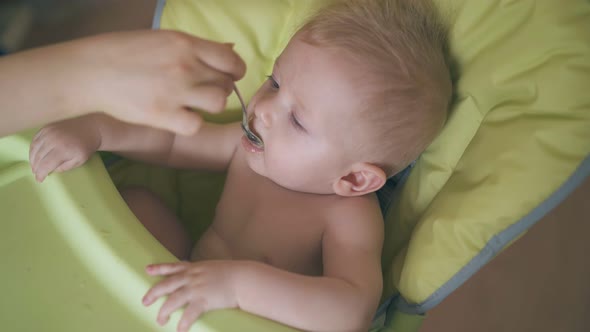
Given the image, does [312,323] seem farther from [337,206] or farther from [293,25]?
[293,25]

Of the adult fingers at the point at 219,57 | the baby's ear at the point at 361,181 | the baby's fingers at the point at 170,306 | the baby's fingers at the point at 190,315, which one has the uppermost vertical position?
the adult fingers at the point at 219,57

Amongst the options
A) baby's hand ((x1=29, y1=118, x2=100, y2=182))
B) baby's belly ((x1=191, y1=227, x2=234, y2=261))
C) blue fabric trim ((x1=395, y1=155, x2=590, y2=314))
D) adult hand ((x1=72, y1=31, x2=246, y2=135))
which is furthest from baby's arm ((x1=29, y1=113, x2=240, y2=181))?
blue fabric trim ((x1=395, y1=155, x2=590, y2=314))

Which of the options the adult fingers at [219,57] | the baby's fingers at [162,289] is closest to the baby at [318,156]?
the baby's fingers at [162,289]

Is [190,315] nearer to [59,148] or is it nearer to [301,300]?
[301,300]

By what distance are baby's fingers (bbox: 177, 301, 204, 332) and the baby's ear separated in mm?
256

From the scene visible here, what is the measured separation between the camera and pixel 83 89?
1.58ft

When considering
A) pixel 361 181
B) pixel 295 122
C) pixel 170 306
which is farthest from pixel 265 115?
pixel 170 306

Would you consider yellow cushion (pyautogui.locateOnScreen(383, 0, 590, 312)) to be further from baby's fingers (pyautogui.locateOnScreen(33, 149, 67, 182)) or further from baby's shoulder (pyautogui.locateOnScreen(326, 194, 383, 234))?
baby's fingers (pyautogui.locateOnScreen(33, 149, 67, 182))

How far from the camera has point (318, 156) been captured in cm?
71

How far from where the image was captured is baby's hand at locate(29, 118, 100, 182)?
67 centimetres

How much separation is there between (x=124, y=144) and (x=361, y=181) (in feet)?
1.05

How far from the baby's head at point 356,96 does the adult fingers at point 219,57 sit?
0.55ft

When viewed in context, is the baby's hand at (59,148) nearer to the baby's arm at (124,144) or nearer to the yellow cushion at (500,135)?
the baby's arm at (124,144)

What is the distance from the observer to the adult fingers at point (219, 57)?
19.6 inches
